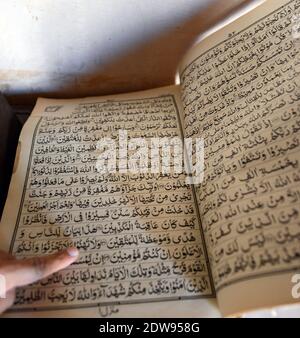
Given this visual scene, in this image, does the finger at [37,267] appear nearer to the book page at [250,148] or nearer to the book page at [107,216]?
the book page at [107,216]

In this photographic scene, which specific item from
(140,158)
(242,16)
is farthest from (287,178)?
(242,16)

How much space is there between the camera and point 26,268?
21.7 inches

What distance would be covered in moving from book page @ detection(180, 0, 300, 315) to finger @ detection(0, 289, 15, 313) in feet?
1.01

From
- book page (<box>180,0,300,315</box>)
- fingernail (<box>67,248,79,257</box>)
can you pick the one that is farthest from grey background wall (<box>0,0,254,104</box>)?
fingernail (<box>67,248,79,257</box>)

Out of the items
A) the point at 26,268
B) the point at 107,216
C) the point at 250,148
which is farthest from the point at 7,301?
the point at 250,148

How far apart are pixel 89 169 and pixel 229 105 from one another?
30cm

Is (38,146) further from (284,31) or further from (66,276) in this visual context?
(284,31)

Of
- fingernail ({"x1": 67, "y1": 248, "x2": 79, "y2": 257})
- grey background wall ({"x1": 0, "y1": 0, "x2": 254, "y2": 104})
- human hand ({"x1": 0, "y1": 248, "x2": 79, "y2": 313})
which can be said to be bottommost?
human hand ({"x1": 0, "y1": 248, "x2": 79, "y2": 313})

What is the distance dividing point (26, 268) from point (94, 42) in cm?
55

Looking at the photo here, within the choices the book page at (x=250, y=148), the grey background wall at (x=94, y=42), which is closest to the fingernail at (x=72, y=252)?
the book page at (x=250, y=148)

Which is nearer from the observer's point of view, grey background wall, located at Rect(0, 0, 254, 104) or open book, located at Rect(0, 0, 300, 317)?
open book, located at Rect(0, 0, 300, 317)

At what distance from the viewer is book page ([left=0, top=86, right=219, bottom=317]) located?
1.82 ft

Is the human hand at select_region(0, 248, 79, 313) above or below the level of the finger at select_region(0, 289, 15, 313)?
above

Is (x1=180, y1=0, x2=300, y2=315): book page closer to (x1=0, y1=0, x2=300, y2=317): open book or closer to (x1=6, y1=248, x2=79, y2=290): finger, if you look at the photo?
(x1=0, y1=0, x2=300, y2=317): open book
